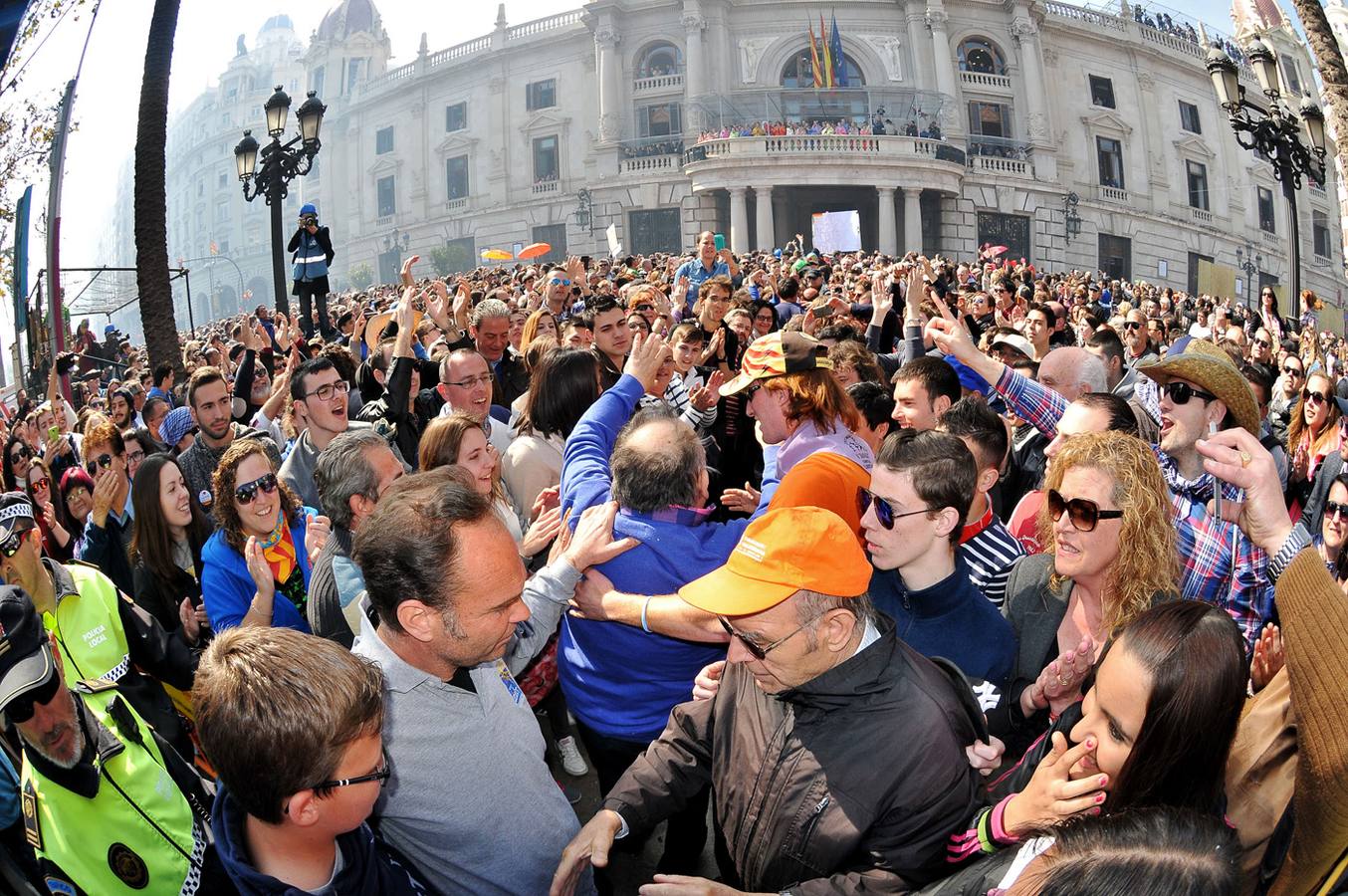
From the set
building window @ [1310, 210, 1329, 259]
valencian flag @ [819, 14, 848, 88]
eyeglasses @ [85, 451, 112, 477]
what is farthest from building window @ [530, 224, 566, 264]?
building window @ [1310, 210, 1329, 259]

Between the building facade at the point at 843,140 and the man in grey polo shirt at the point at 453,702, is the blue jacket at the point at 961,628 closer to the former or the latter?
the man in grey polo shirt at the point at 453,702

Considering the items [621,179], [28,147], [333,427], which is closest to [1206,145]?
[621,179]

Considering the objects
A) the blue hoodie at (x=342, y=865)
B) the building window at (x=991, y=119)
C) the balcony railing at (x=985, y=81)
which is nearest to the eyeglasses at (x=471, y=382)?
the blue hoodie at (x=342, y=865)

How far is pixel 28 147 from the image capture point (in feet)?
50.0

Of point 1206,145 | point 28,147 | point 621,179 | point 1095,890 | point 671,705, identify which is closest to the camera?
point 1095,890

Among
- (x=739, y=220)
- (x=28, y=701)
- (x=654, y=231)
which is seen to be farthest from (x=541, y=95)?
(x=28, y=701)

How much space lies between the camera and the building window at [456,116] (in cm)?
4700

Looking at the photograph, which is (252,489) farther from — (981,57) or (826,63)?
(981,57)

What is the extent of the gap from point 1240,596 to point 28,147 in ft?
59.1

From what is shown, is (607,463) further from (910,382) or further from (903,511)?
(910,382)

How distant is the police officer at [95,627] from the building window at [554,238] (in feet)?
133

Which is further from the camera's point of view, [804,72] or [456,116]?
[456,116]

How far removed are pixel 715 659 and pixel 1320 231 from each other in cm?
6185

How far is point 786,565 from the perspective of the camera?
7.12 ft
